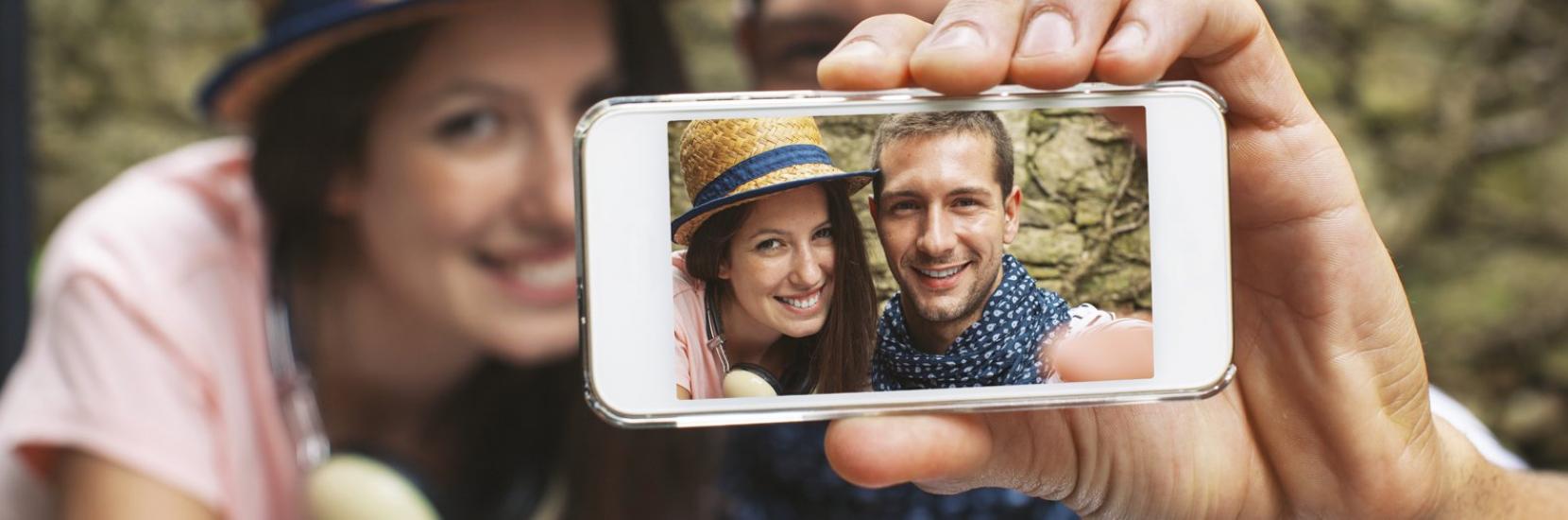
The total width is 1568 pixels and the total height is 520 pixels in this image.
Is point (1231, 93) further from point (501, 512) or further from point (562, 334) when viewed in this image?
point (501, 512)

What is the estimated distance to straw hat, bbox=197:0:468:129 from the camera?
2.72 ft

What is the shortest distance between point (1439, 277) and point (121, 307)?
1643mm

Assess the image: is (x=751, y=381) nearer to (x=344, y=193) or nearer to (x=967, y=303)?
(x=967, y=303)

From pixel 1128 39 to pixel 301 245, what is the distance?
0.83 meters

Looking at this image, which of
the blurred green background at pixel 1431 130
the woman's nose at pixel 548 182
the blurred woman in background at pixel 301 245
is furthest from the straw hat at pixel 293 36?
the blurred green background at pixel 1431 130

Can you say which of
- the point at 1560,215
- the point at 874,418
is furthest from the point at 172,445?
the point at 1560,215

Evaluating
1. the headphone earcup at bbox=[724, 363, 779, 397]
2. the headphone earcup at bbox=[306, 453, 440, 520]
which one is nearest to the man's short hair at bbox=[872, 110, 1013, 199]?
the headphone earcup at bbox=[724, 363, 779, 397]

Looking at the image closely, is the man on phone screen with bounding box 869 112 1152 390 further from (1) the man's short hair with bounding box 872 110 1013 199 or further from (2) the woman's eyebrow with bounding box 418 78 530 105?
(2) the woman's eyebrow with bounding box 418 78 530 105

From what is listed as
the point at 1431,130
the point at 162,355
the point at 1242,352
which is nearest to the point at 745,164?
the point at 1242,352

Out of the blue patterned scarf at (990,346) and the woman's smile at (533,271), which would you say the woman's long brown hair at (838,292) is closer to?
→ the blue patterned scarf at (990,346)

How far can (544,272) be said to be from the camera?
0.93 m

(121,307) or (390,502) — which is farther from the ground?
(121,307)

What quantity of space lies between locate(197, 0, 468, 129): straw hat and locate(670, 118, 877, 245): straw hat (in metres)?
0.49

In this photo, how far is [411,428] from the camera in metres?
1.10
